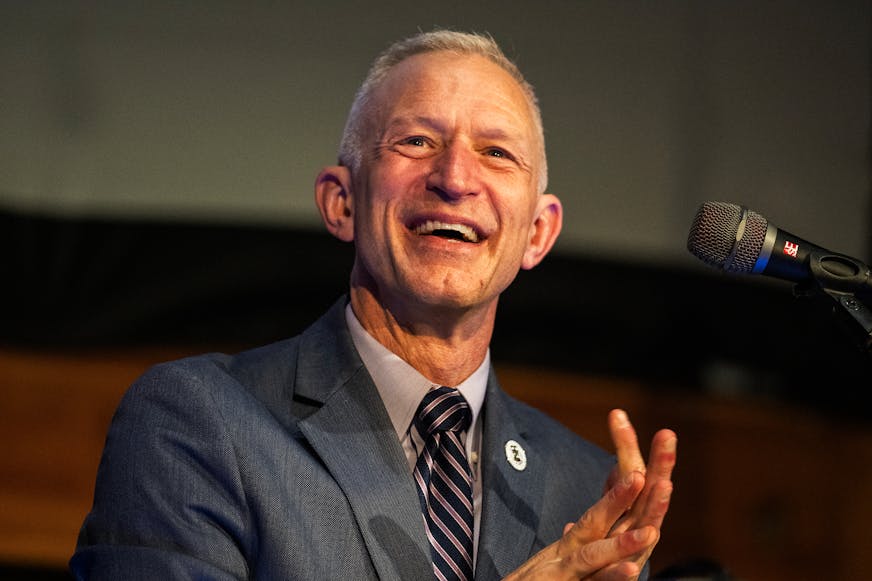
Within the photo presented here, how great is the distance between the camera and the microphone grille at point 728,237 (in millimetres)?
1619

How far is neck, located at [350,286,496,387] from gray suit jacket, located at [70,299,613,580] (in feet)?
0.35

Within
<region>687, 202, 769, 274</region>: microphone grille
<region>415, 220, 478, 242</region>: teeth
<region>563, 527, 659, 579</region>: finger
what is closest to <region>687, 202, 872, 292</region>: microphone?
<region>687, 202, 769, 274</region>: microphone grille

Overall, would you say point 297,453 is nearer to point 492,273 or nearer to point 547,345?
point 492,273

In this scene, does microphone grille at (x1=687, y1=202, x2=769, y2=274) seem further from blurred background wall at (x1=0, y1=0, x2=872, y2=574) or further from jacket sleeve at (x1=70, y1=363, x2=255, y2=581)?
blurred background wall at (x1=0, y1=0, x2=872, y2=574)

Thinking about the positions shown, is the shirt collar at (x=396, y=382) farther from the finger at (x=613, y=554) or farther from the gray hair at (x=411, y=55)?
the finger at (x=613, y=554)

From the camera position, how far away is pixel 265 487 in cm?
181

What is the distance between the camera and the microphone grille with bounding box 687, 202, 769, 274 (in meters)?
1.62

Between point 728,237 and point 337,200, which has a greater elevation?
point 728,237

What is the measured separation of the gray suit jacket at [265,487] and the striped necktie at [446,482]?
44 mm

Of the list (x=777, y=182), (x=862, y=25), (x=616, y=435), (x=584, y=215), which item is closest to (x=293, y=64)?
(x=584, y=215)

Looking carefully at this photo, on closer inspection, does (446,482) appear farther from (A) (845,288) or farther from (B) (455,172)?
A: (A) (845,288)

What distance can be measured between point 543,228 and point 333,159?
1515 mm

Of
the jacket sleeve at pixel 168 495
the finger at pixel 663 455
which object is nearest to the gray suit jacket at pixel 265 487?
the jacket sleeve at pixel 168 495

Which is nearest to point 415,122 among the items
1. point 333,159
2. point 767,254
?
point 767,254
